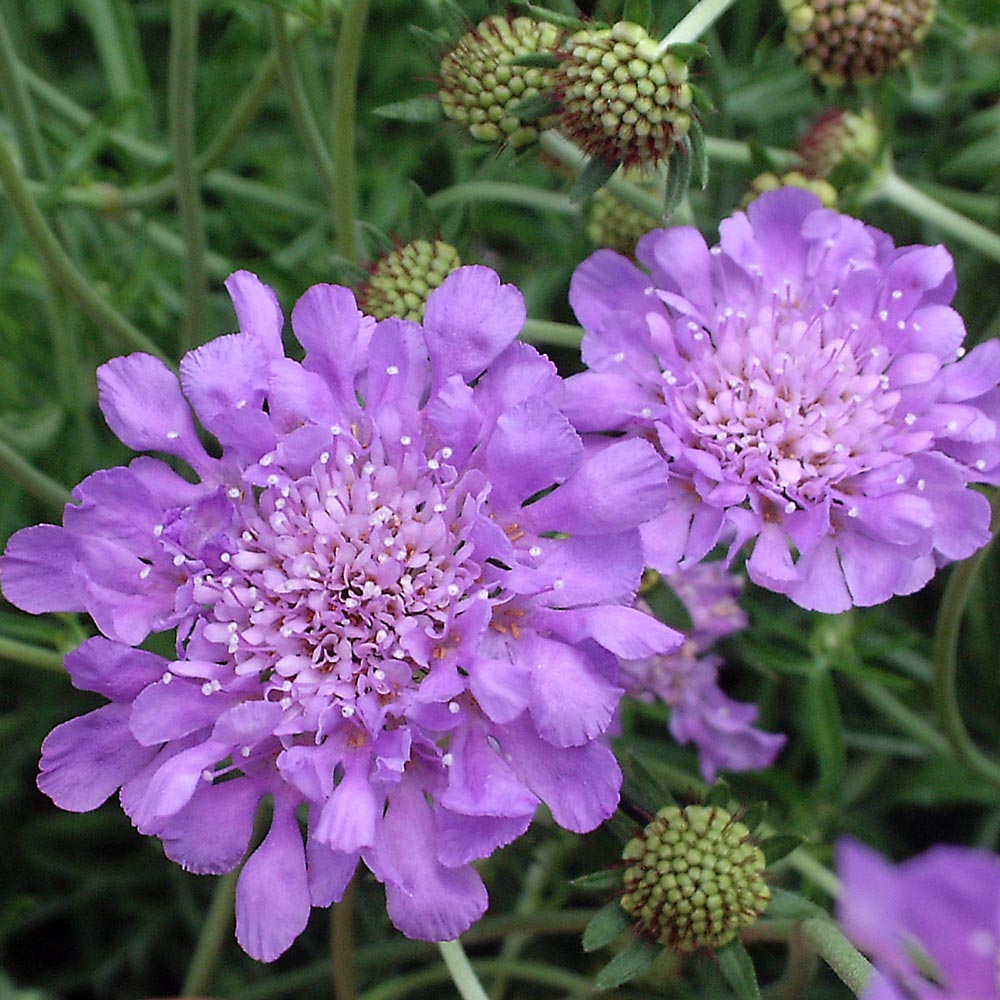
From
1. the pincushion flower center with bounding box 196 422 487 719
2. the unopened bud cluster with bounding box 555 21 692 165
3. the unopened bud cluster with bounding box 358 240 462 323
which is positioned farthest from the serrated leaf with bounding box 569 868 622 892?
the unopened bud cluster with bounding box 555 21 692 165

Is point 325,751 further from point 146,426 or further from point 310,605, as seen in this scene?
point 146,426

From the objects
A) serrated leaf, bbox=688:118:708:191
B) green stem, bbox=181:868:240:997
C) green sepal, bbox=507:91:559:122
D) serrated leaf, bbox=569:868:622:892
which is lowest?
green stem, bbox=181:868:240:997

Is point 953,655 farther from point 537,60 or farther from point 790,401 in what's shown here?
point 537,60

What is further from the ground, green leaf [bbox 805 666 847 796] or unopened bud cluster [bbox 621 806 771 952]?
unopened bud cluster [bbox 621 806 771 952]

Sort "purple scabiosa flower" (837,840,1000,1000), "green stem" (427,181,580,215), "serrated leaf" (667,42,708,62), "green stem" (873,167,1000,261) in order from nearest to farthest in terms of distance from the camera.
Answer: "purple scabiosa flower" (837,840,1000,1000) → "serrated leaf" (667,42,708,62) → "green stem" (873,167,1000,261) → "green stem" (427,181,580,215)

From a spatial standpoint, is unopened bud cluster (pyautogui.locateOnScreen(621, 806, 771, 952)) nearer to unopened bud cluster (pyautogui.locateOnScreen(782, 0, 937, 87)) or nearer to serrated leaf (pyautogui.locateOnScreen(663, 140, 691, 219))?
serrated leaf (pyautogui.locateOnScreen(663, 140, 691, 219))

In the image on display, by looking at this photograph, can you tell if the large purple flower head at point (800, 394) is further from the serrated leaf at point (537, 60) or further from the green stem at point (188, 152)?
the green stem at point (188, 152)

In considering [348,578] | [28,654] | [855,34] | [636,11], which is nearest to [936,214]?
[855,34]
